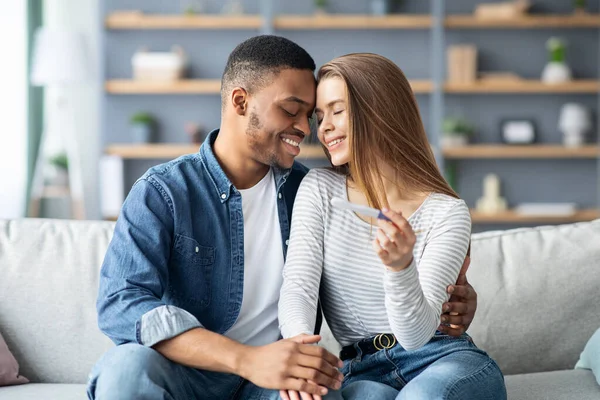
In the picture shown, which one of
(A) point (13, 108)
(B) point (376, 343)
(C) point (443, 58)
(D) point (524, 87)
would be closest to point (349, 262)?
(B) point (376, 343)

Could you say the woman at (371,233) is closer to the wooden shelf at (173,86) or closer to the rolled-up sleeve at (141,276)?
the rolled-up sleeve at (141,276)

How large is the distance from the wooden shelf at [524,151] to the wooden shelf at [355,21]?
0.86 meters

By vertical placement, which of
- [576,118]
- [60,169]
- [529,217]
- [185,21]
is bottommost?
[529,217]

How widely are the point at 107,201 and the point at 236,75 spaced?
3467 mm

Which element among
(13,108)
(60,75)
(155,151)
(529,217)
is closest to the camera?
(60,75)

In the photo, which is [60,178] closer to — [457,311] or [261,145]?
[261,145]

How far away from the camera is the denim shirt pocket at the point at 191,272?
1.69m

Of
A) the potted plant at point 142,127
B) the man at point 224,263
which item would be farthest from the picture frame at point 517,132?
the man at point 224,263

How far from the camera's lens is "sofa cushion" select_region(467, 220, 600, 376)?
6.61 ft

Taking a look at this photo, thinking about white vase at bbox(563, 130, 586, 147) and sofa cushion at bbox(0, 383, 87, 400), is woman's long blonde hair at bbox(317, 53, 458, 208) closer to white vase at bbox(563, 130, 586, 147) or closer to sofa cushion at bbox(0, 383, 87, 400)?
sofa cushion at bbox(0, 383, 87, 400)

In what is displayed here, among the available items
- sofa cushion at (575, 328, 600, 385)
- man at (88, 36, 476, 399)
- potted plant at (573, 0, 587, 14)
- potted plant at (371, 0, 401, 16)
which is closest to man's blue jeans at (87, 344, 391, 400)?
man at (88, 36, 476, 399)

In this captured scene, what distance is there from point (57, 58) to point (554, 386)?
3.61 metres

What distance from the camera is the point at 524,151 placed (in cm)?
515

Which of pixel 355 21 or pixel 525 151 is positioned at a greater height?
pixel 355 21
